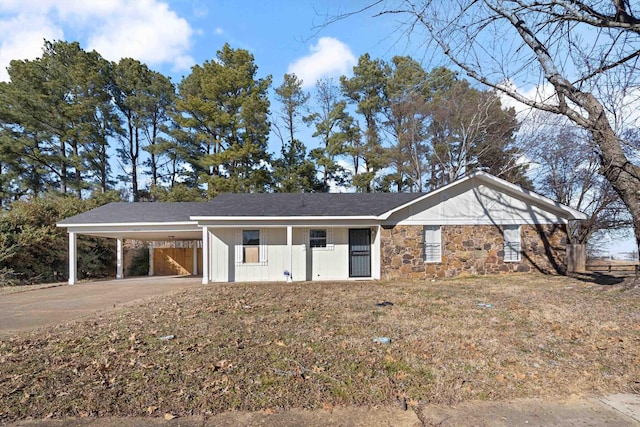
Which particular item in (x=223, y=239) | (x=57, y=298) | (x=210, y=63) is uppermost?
(x=210, y=63)

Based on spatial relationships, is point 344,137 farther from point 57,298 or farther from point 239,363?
point 239,363

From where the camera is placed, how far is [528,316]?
6512 millimetres

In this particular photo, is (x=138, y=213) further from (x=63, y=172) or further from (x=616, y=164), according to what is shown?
(x=616, y=164)

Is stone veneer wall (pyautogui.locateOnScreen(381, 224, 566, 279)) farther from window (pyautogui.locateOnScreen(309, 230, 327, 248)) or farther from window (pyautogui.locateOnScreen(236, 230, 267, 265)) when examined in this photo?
window (pyautogui.locateOnScreen(236, 230, 267, 265))

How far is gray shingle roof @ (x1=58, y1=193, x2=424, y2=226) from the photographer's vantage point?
1366 centimetres

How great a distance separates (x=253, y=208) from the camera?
46.0 feet

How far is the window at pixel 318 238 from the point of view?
1425cm

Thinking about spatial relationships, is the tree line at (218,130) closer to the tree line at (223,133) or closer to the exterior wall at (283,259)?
the tree line at (223,133)

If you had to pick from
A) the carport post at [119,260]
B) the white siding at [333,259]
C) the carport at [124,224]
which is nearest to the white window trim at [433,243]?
the white siding at [333,259]

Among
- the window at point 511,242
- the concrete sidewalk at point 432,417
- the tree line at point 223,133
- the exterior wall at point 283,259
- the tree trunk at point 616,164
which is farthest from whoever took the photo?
the tree line at point 223,133

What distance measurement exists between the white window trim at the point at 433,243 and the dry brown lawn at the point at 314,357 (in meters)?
6.17

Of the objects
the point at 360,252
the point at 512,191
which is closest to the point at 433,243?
the point at 360,252

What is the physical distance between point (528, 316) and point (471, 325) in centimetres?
135

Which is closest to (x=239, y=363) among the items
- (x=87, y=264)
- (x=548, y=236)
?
(x=548, y=236)
